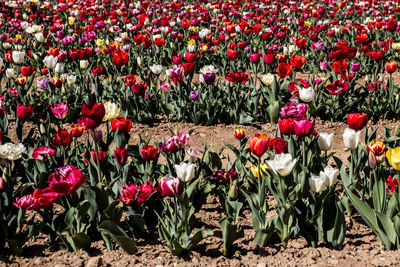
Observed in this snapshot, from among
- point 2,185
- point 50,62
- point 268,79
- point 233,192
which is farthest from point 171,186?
point 50,62

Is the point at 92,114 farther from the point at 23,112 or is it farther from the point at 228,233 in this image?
the point at 23,112

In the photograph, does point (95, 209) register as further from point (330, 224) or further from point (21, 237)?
point (330, 224)

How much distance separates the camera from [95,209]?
99.6 inches

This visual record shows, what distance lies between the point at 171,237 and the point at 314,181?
847mm

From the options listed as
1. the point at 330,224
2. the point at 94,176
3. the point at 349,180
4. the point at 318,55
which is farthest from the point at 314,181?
the point at 318,55

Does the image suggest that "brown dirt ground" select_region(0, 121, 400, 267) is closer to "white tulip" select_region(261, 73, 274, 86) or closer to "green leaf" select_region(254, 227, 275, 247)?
"green leaf" select_region(254, 227, 275, 247)

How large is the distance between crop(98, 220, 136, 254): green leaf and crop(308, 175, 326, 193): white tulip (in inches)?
40.4

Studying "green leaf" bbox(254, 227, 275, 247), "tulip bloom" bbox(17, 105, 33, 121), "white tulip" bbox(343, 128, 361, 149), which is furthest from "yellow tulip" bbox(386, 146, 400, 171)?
"tulip bloom" bbox(17, 105, 33, 121)

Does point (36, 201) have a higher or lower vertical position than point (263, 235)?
higher

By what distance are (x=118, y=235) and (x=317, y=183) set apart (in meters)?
1.11

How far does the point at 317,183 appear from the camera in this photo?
7.62 ft

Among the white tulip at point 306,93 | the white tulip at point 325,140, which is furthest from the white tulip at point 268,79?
the white tulip at point 325,140

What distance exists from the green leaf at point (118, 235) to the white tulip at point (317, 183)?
3.37ft

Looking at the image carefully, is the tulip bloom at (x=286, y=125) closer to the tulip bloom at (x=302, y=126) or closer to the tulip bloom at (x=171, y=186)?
the tulip bloom at (x=302, y=126)
